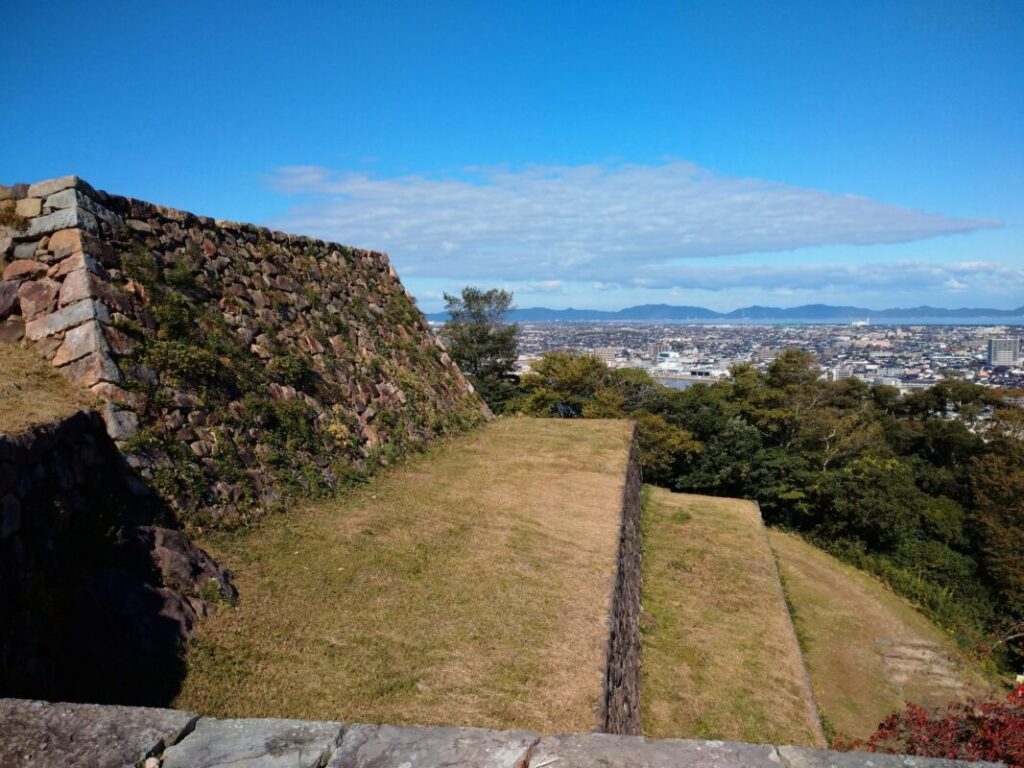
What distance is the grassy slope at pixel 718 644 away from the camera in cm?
750

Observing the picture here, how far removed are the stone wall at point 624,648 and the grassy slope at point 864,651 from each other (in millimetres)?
4332

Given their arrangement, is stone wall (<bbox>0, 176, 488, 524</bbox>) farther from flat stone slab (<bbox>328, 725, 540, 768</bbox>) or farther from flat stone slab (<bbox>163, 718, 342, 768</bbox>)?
flat stone slab (<bbox>328, 725, 540, 768</bbox>)

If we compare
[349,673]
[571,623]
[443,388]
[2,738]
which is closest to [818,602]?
[443,388]

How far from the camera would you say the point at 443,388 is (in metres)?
13.6

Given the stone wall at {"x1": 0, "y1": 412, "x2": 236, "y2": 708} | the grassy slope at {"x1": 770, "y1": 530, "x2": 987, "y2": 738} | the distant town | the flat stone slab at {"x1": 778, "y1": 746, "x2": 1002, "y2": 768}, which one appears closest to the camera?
the flat stone slab at {"x1": 778, "y1": 746, "x2": 1002, "y2": 768}

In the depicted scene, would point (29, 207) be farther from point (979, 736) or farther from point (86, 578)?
point (979, 736)

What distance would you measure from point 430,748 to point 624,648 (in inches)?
207

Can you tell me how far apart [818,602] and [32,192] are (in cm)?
1762

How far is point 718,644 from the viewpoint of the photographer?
30.1 ft

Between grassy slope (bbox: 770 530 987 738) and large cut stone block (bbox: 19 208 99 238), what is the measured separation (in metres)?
13.1

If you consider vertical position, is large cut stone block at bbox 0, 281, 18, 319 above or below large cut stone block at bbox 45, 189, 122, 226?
below

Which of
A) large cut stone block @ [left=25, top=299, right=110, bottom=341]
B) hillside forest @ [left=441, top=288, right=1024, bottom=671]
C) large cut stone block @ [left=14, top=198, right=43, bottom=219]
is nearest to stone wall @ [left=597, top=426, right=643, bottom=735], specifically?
large cut stone block @ [left=25, top=299, right=110, bottom=341]

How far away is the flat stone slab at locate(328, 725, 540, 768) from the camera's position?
2305 millimetres

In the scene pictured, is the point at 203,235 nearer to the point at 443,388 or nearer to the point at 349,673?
the point at 443,388
